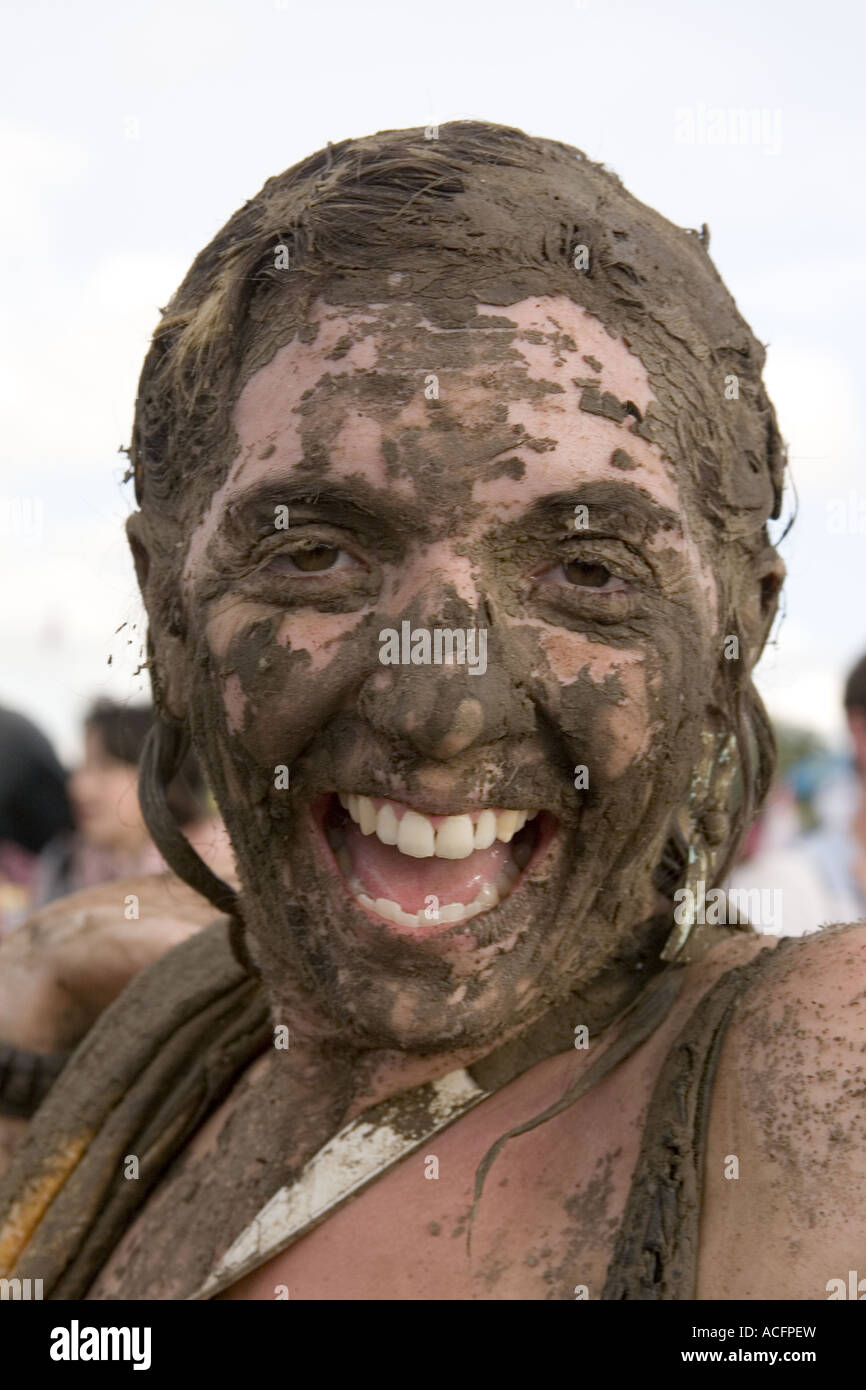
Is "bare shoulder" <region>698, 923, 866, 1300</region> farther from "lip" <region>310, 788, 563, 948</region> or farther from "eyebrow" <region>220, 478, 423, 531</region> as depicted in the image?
"eyebrow" <region>220, 478, 423, 531</region>

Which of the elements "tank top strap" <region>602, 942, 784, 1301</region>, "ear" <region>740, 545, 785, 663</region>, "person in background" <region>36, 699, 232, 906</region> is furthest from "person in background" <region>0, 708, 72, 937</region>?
"tank top strap" <region>602, 942, 784, 1301</region>

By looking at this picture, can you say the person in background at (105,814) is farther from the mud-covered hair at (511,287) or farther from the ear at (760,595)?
the ear at (760,595)

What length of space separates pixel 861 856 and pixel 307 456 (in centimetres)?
414

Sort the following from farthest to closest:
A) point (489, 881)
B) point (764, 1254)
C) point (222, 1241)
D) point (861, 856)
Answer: point (861, 856) < point (222, 1241) < point (489, 881) < point (764, 1254)

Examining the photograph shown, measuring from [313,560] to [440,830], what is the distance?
423mm

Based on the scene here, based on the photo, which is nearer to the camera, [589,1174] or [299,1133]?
[589,1174]

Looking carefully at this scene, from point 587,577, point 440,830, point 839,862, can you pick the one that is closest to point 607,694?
point 587,577

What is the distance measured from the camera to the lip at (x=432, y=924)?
6.73 feet

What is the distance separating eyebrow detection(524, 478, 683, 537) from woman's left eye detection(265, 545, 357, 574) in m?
0.26

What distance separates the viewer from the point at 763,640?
7.94 feet

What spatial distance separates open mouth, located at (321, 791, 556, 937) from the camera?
2053mm

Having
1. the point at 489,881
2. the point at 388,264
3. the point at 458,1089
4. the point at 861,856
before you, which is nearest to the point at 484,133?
the point at 388,264

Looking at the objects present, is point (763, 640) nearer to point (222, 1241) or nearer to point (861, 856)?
point (222, 1241)

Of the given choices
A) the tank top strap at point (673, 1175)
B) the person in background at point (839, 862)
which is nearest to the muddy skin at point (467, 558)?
the tank top strap at point (673, 1175)
